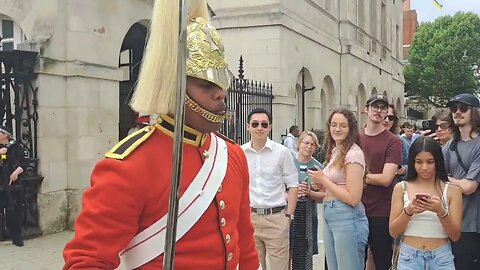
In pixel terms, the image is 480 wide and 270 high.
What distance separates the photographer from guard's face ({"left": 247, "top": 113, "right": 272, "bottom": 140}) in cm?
576

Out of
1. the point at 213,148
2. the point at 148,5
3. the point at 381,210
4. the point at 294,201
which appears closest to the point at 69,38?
the point at 148,5

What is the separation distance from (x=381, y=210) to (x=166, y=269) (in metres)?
3.94

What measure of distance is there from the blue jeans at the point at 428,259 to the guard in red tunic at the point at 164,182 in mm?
2315

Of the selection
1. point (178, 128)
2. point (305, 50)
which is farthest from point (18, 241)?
point (305, 50)

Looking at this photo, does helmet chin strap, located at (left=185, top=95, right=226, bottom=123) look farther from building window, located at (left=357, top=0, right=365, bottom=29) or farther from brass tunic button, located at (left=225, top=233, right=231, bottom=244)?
building window, located at (left=357, top=0, right=365, bottom=29)

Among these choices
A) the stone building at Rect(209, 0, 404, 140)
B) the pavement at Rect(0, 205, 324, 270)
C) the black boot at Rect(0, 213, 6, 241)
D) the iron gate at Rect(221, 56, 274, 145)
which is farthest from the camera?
the stone building at Rect(209, 0, 404, 140)

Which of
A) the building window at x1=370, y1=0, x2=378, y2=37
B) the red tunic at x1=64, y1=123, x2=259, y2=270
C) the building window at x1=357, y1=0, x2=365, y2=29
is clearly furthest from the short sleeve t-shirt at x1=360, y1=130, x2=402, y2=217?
the building window at x1=370, y1=0, x2=378, y2=37

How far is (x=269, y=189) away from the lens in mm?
5770

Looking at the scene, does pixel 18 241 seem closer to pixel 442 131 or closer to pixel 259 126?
pixel 259 126

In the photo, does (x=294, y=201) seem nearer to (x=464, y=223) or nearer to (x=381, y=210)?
(x=381, y=210)

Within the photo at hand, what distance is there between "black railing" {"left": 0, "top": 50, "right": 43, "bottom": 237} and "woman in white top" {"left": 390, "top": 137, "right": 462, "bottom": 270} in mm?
5876

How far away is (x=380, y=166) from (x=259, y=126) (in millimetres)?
1238

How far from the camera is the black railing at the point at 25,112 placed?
851 centimetres

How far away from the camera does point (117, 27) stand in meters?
10.1
